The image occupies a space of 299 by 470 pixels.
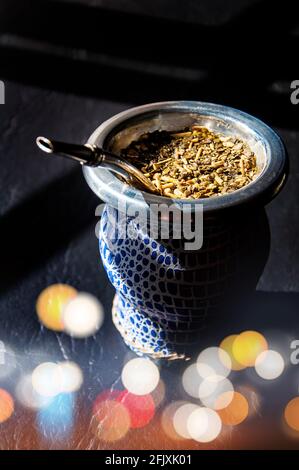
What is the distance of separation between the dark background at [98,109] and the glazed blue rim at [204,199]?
42 cm

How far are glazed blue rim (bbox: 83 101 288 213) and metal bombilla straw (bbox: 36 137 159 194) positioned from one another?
3 centimetres

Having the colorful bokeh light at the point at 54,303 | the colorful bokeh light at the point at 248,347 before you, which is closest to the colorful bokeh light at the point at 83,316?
the colorful bokeh light at the point at 54,303

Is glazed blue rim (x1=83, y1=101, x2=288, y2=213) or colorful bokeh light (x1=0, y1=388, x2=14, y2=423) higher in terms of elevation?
glazed blue rim (x1=83, y1=101, x2=288, y2=213)

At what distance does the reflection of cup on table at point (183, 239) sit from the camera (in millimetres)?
1206

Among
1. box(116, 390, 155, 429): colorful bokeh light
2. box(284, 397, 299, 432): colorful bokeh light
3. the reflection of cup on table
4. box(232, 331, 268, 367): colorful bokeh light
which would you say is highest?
the reflection of cup on table

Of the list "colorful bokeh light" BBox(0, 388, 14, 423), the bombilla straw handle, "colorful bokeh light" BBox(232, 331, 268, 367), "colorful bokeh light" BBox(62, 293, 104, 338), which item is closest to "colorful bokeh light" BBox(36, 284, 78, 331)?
"colorful bokeh light" BBox(62, 293, 104, 338)

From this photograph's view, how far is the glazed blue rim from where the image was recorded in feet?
3.89

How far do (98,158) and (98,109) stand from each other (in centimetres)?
129

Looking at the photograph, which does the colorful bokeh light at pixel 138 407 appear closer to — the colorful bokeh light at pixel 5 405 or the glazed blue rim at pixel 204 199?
the colorful bokeh light at pixel 5 405

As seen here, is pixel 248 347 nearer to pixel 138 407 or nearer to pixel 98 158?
pixel 138 407

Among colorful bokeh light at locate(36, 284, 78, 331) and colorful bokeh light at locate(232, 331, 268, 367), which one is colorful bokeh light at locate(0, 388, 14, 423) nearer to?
colorful bokeh light at locate(36, 284, 78, 331)

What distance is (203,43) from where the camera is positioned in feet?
9.12

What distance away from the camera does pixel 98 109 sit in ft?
8.04

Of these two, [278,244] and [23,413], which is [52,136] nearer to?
[278,244]
